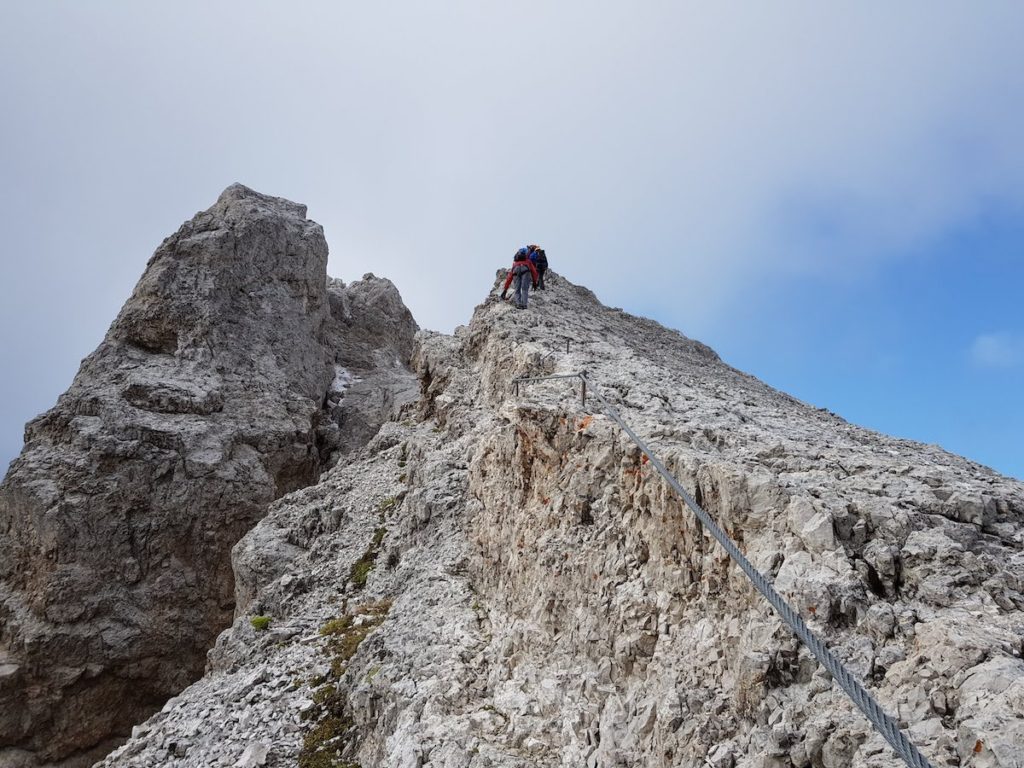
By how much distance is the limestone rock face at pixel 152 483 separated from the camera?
32.4m

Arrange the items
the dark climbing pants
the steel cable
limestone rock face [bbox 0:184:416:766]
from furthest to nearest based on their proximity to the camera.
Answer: limestone rock face [bbox 0:184:416:766] → the dark climbing pants → the steel cable

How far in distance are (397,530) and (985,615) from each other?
1427 centimetres

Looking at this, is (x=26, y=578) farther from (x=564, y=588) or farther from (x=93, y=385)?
(x=564, y=588)

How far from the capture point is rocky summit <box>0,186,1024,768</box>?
5742 millimetres

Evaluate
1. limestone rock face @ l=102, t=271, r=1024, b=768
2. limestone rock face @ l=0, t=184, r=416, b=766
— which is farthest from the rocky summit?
limestone rock face @ l=0, t=184, r=416, b=766

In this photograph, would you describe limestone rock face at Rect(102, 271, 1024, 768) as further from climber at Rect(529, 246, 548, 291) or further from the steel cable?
climber at Rect(529, 246, 548, 291)

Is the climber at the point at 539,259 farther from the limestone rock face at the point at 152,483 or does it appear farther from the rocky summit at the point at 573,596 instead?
the limestone rock face at the point at 152,483

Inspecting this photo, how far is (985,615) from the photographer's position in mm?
5453

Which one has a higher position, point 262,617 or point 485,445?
point 485,445

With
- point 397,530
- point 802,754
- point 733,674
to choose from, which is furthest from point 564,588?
point 397,530

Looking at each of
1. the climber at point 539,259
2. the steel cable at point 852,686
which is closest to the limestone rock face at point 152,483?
the climber at point 539,259

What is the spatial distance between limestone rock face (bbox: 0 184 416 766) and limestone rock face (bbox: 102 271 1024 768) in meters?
19.5

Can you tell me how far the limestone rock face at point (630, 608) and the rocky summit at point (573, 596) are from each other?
0.04 meters

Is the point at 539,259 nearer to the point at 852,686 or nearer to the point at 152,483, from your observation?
the point at 852,686
